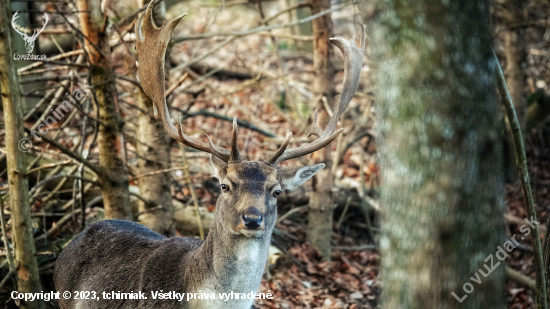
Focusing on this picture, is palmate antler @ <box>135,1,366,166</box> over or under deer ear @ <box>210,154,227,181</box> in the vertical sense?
over

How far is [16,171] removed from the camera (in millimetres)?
4922

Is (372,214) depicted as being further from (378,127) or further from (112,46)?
(378,127)

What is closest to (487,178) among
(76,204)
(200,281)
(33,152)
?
(200,281)

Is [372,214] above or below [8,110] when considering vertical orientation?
below

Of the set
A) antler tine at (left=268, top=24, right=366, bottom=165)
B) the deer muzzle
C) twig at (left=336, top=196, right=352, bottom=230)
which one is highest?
antler tine at (left=268, top=24, right=366, bottom=165)

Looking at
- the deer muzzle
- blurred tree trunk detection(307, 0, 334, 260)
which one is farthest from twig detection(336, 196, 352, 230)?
the deer muzzle

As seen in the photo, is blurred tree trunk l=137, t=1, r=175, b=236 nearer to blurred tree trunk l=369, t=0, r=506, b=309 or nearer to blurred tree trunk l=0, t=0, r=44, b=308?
blurred tree trunk l=0, t=0, r=44, b=308

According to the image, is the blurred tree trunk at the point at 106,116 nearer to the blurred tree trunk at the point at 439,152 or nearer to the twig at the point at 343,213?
the twig at the point at 343,213

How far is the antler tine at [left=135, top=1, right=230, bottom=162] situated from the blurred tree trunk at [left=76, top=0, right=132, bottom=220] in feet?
3.41

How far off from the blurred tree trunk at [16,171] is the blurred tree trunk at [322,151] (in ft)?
13.2

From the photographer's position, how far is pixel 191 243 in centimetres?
495

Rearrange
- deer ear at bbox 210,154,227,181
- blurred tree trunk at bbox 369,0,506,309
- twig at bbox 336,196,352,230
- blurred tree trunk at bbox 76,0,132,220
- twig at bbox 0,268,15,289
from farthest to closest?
twig at bbox 336,196,352,230, blurred tree trunk at bbox 76,0,132,220, twig at bbox 0,268,15,289, deer ear at bbox 210,154,227,181, blurred tree trunk at bbox 369,0,506,309

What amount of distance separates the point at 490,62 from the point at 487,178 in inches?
19.9

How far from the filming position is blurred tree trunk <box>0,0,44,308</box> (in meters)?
4.74
